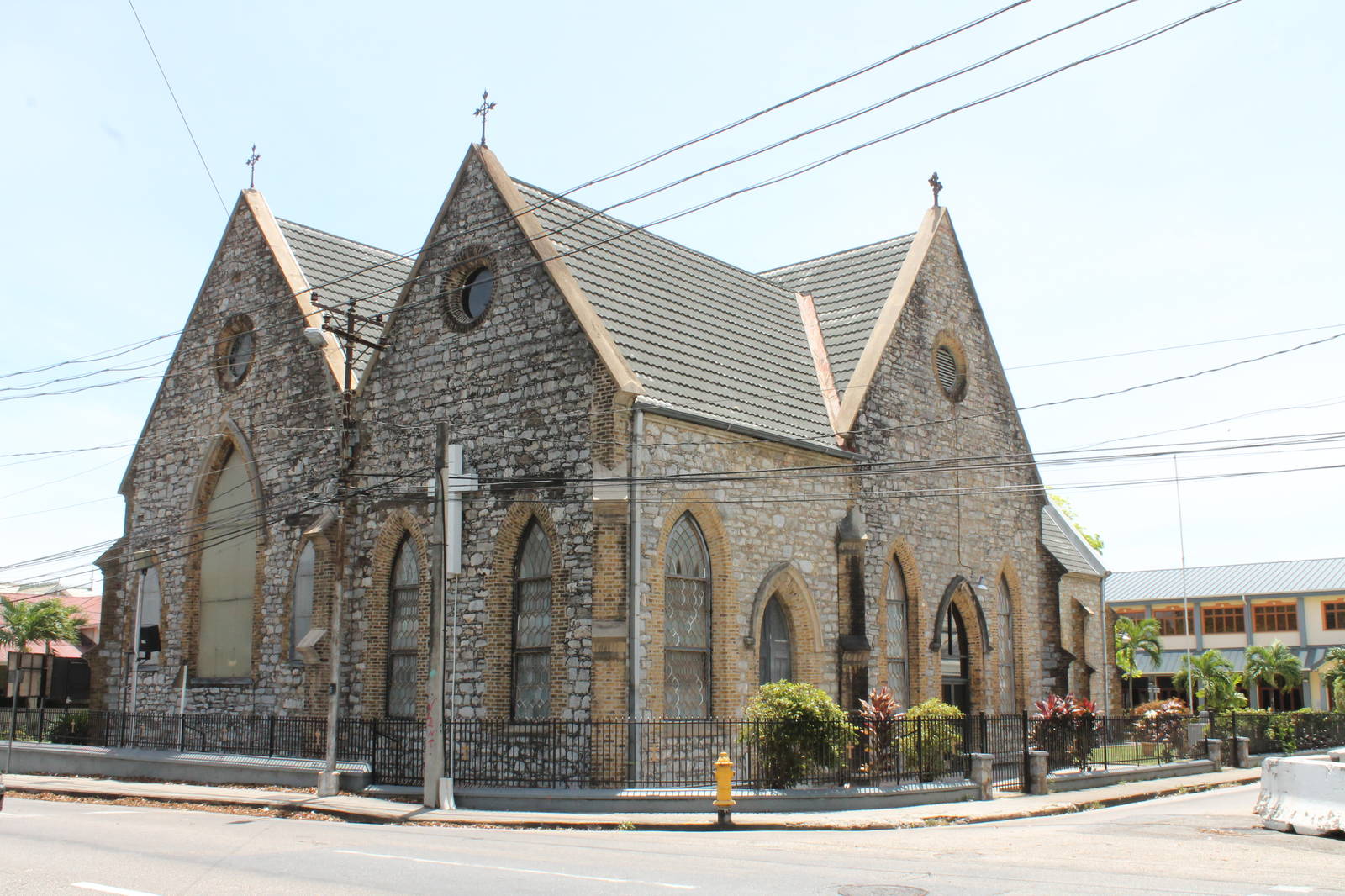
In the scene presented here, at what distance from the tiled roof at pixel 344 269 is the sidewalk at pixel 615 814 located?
9801mm

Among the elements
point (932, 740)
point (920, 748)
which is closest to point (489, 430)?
point (920, 748)

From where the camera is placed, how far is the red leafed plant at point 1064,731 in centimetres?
2327

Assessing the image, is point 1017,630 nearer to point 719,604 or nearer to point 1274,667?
point 719,604

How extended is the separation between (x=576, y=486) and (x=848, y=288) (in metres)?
11.1

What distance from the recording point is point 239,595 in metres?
26.7

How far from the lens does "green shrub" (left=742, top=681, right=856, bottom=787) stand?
1845 cm

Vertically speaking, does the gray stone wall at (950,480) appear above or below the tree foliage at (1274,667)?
above

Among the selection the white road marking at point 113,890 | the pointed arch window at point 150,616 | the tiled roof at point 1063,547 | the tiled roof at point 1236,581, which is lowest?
the white road marking at point 113,890

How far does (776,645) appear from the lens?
22.1 m

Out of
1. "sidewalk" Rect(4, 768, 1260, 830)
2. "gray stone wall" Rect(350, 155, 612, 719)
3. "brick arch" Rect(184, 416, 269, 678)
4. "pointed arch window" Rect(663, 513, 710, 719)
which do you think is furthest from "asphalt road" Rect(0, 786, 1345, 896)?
"brick arch" Rect(184, 416, 269, 678)

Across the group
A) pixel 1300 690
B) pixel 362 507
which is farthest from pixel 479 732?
pixel 1300 690

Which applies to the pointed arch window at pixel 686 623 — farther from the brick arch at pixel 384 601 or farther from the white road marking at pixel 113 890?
the white road marking at pixel 113 890

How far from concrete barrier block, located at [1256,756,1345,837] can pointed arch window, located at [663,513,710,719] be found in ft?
27.7

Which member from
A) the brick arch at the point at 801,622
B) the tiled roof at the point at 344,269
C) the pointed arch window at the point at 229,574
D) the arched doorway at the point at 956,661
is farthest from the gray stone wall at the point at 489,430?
A: the arched doorway at the point at 956,661
